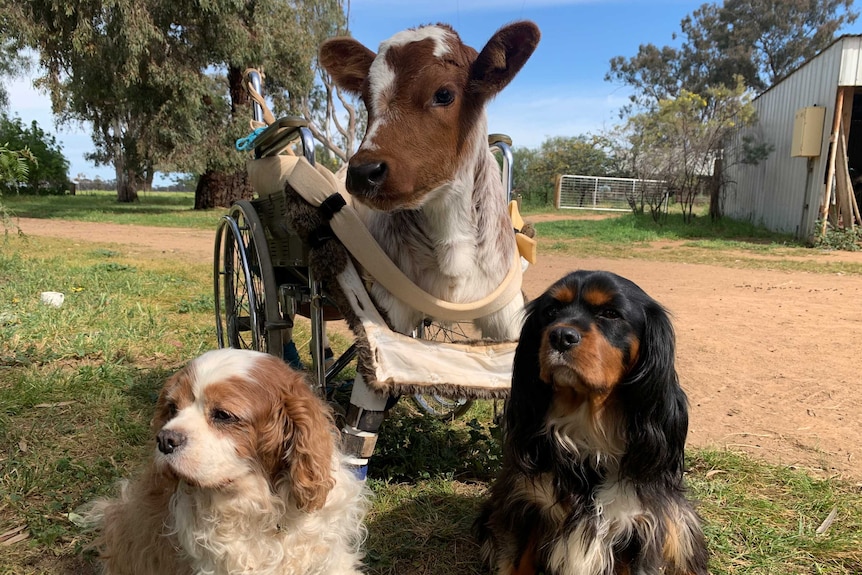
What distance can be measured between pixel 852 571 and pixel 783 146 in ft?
55.3

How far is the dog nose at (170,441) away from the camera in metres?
1.76

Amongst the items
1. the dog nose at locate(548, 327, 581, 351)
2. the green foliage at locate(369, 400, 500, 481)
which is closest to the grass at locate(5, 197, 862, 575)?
the green foliage at locate(369, 400, 500, 481)

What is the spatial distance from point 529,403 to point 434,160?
3.22 feet

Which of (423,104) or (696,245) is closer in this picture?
(423,104)

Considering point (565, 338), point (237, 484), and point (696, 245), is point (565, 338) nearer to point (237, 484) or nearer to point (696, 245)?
point (237, 484)

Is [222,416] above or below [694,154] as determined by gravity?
below

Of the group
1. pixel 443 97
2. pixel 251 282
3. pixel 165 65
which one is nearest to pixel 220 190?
pixel 165 65

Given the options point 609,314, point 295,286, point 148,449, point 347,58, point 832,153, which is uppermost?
point 832,153

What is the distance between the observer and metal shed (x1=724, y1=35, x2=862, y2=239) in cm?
1261

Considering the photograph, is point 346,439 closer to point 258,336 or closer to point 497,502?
point 497,502

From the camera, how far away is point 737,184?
20000mm

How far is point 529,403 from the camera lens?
7.34 feet

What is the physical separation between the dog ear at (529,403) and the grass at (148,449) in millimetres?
631

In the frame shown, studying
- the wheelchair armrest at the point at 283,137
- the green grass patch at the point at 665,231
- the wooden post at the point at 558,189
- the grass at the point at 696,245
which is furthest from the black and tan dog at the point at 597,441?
the wooden post at the point at 558,189
